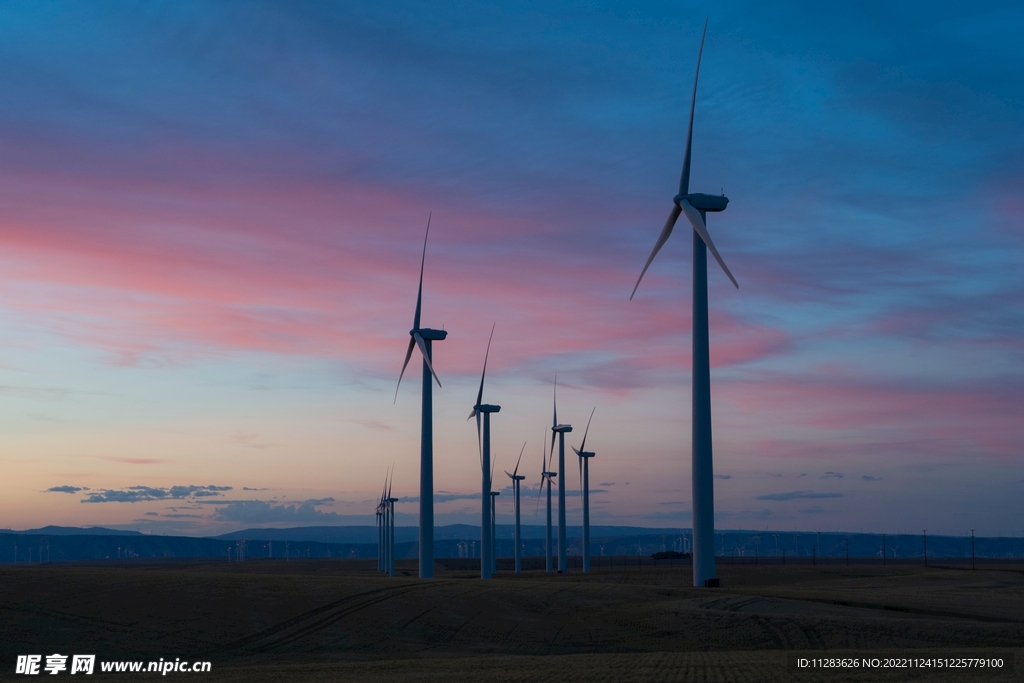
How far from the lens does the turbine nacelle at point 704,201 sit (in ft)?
220

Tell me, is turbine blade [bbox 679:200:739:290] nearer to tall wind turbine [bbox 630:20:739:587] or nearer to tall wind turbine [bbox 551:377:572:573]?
tall wind turbine [bbox 630:20:739:587]

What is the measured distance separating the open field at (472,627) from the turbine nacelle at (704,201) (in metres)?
24.8

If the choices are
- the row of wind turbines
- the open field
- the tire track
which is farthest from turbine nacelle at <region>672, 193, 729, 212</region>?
the tire track

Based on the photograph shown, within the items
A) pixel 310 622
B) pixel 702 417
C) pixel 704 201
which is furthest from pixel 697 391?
pixel 310 622

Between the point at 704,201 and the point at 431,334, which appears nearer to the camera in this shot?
the point at 704,201

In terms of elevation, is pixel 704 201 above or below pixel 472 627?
above

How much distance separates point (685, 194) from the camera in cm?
6781

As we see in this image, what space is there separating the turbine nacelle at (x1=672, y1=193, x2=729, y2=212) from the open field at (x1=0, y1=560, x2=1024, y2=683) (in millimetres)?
24803

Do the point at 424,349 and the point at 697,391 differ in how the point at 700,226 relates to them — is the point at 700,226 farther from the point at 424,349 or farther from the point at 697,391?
the point at 424,349

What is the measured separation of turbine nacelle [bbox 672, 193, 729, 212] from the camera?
67000mm

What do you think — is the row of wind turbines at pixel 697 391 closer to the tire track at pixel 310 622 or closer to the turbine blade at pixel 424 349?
the turbine blade at pixel 424 349

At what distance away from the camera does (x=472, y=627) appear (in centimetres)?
4812

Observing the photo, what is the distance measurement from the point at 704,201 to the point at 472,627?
33.2m

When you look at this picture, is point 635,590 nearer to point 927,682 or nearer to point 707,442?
point 707,442
